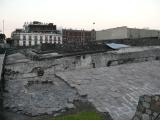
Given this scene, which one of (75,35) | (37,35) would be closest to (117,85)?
(37,35)

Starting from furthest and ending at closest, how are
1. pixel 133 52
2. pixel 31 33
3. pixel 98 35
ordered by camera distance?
pixel 31 33 < pixel 98 35 < pixel 133 52

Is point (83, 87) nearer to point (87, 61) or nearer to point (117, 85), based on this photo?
point (117, 85)

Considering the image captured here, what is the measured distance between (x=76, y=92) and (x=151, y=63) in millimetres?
8830

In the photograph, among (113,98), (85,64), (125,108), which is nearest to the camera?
(125,108)

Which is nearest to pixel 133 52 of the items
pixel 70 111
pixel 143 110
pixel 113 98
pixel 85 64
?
pixel 85 64

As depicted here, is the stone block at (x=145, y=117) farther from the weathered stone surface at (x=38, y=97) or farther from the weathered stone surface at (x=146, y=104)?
the weathered stone surface at (x=38, y=97)

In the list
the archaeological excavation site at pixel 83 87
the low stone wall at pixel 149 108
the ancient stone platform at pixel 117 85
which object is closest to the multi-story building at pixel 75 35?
the archaeological excavation site at pixel 83 87

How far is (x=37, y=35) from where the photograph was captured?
212ft

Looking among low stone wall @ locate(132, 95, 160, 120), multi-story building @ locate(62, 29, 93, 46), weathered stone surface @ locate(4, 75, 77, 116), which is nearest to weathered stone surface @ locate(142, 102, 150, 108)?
low stone wall @ locate(132, 95, 160, 120)

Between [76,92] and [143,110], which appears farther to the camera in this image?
[76,92]

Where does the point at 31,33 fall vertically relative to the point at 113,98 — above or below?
above

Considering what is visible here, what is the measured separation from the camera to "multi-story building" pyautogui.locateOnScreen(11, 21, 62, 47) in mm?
63844

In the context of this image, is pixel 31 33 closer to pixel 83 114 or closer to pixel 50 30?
pixel 50 30

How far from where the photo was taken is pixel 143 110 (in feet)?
25.9
